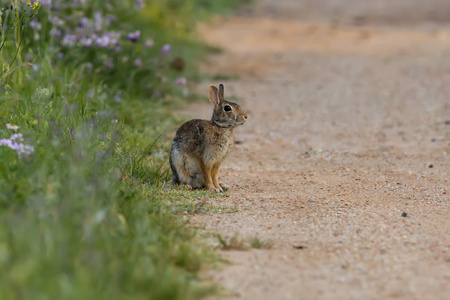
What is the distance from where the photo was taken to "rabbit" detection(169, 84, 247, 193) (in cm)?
615

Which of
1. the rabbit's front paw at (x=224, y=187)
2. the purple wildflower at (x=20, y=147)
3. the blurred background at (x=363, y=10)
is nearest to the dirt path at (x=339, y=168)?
the rabbit's front paw at (x=224, y=187)

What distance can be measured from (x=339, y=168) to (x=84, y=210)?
354 centimetres

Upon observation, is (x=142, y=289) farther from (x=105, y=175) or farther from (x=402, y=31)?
(x=402, y=31)

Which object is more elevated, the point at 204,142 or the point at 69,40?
the point at 69,40

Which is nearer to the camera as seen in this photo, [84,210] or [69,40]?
[84,210]

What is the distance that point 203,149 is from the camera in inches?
242

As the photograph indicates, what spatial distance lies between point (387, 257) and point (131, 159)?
2.35 metres

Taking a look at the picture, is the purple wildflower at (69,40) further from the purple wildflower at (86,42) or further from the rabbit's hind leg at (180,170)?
the rabbit's hind leg at (180,170)

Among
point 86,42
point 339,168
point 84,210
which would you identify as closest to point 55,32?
point 86,42

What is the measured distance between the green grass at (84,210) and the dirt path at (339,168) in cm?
32

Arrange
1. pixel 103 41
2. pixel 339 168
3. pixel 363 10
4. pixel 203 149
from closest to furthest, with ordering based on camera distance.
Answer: pixel 203 149 < pixel 339 168 < pixel 103 41 < pixel 363 10

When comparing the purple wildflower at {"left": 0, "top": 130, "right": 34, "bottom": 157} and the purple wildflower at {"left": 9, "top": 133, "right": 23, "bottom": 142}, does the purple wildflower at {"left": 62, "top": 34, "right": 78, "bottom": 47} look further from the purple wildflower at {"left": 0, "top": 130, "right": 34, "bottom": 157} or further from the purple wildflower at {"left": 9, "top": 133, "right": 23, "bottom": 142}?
the purple wildflower at {"left": 0, "top": 130, "right": 34, "bottom": 157}

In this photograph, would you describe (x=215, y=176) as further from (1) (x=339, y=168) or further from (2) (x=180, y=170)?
(1) (x=339, y=168)

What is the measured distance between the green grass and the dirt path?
32 centimetres
